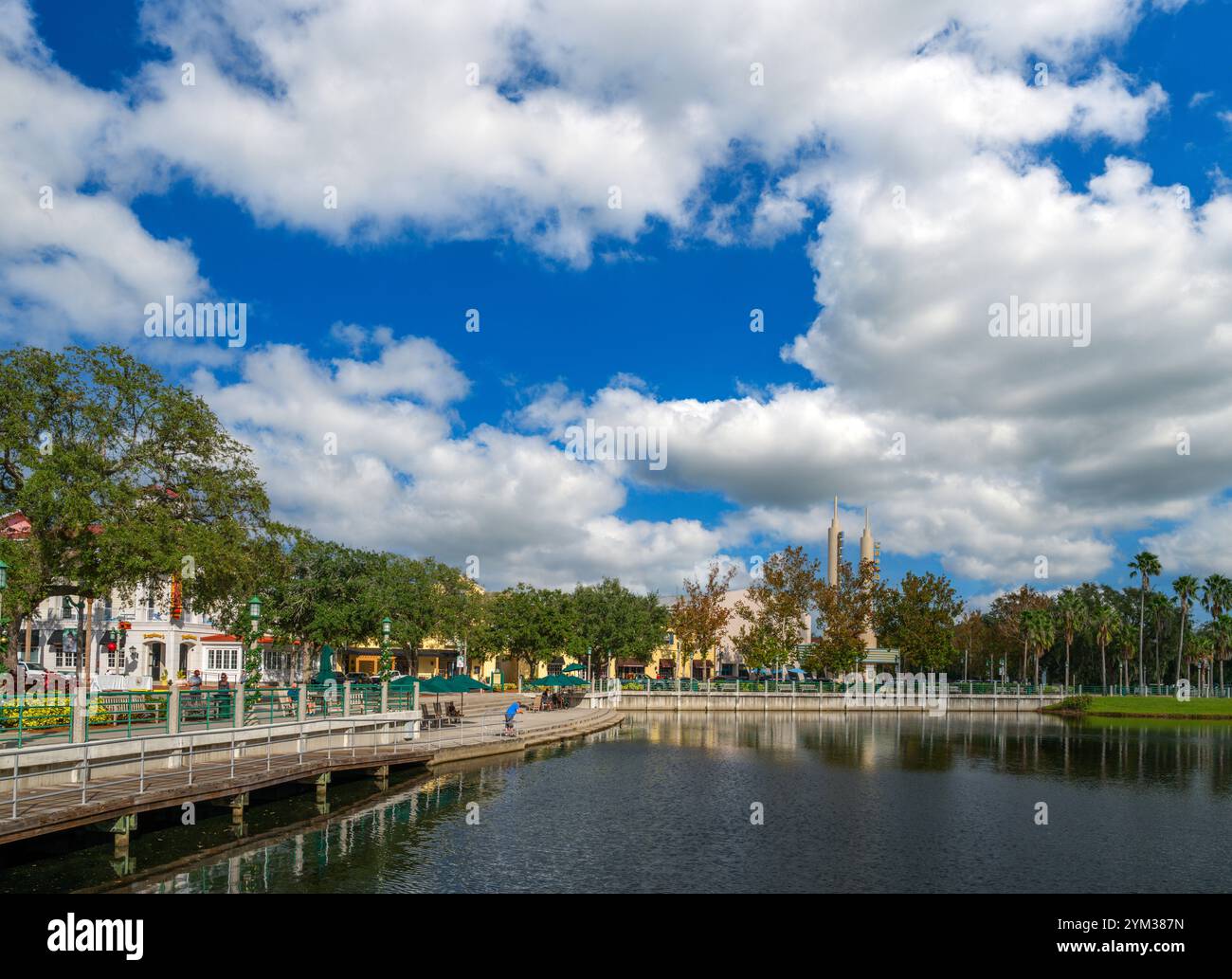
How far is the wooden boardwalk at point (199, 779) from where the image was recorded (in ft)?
66.9

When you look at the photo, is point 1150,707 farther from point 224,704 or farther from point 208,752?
point 208,752

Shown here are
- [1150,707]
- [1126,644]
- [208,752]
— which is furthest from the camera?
[1126,644]

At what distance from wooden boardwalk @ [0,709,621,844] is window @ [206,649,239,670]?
1491 inches

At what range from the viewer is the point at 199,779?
26828 mm

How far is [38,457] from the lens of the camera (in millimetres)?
34656

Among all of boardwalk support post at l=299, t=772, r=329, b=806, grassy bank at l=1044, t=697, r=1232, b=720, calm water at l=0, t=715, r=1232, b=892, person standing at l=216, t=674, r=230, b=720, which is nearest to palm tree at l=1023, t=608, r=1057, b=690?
grassy bank at l=1044, t=697, r=1232, b=720

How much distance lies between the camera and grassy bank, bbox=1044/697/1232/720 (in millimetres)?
90713

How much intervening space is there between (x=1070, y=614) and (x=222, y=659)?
316 ft

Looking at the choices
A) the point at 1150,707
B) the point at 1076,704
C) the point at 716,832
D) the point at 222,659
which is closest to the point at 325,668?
the point at 222,659

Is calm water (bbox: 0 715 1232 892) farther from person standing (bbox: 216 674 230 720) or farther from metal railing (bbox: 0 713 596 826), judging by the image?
person standing (bbox: 216 674 230 720)

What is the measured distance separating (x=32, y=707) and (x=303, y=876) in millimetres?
11814

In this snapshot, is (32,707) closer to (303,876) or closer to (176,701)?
(176,701)

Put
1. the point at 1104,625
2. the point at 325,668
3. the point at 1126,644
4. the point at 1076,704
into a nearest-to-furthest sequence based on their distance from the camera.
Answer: the point at 325,668 < the point at 1076,704 < the point at 1104,625 < the point at 1126,644
